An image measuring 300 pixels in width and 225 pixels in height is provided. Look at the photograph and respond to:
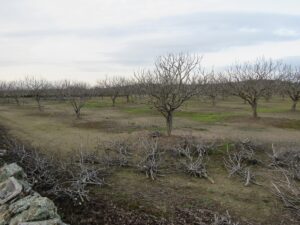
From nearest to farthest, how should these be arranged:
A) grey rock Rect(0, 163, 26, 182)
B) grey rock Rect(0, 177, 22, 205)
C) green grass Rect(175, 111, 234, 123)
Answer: grey rock Rect(0, 177, 22, 205)
grey rock Rect(0, 163, 26, 182)
green grass Rect(175, 111, 234, 123)

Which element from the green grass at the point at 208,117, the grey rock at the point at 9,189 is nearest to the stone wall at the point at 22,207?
the grey rock at the point at 9,189

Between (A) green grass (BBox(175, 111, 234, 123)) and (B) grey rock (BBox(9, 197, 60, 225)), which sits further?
(A) green grass (BBox(175, 111, 234, 123))

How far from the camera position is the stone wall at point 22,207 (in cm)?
718

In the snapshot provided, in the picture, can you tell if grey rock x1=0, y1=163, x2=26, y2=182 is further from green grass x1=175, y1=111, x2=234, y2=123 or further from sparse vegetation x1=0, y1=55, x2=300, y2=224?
green grass x1=175, y1=111, x2=234, y2=123

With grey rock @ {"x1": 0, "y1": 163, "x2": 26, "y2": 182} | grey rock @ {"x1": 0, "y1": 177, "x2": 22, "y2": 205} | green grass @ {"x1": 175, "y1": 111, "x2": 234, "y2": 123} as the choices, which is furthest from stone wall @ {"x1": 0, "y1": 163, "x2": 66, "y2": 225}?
green grass @ {"x1": 175, "y1": 111, "x2": 234, "y2": 123}

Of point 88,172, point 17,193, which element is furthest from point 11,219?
point 88,172

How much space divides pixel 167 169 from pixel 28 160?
198 inches

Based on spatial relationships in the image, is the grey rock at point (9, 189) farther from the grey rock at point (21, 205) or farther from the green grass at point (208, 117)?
the green grass at point (208, 117)

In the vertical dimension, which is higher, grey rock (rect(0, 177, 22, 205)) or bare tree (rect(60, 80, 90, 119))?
bare tree (rect(60, 80, 90, 119))

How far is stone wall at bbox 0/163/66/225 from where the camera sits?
718 centimetres

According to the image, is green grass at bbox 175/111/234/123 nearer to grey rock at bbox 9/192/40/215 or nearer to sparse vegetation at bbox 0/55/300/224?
sparse vegetation at bbox 0/55/300/224

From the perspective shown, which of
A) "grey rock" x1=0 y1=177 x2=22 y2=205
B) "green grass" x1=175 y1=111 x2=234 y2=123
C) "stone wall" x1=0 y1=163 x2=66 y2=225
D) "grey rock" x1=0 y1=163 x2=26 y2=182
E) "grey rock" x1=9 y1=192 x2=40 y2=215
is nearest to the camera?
"stone wall" x1=0 y1=163 x2=66 y2=225

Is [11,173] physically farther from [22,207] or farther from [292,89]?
[292,89]

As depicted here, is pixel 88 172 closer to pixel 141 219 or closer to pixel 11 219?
pixel 141 219
